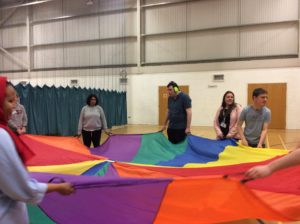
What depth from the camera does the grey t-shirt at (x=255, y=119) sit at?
333 cm

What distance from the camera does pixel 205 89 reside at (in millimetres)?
12219

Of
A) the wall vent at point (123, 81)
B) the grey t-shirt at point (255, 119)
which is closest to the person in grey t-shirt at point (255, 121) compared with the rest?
the grey t-shirt at point (255, 119)

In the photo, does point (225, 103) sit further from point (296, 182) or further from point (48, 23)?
point (48, 23)

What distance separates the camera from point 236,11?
38.0ft

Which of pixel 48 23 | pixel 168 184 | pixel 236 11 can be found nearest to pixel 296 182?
pixel 168 184

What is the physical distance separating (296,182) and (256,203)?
2.38 ft

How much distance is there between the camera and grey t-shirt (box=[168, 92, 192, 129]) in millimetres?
4074

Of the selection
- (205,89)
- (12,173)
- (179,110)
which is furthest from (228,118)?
(205,89)

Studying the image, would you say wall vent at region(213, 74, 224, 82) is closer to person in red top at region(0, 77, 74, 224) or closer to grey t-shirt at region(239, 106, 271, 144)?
grey t-shirt at region(239, 106, 271, 144)

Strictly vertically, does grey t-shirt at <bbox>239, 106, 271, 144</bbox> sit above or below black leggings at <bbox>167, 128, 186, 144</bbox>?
above

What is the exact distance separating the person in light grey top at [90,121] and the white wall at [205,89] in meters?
8.08

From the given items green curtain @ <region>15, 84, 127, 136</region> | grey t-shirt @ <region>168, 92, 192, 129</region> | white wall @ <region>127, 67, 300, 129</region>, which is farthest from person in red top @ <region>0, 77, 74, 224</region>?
white wall @ <region>127, 67, 300, 129</region>

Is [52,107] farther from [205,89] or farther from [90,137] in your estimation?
[205,89]

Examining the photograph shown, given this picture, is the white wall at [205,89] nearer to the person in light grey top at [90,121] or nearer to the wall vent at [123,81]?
the wall vent at [123,81]
